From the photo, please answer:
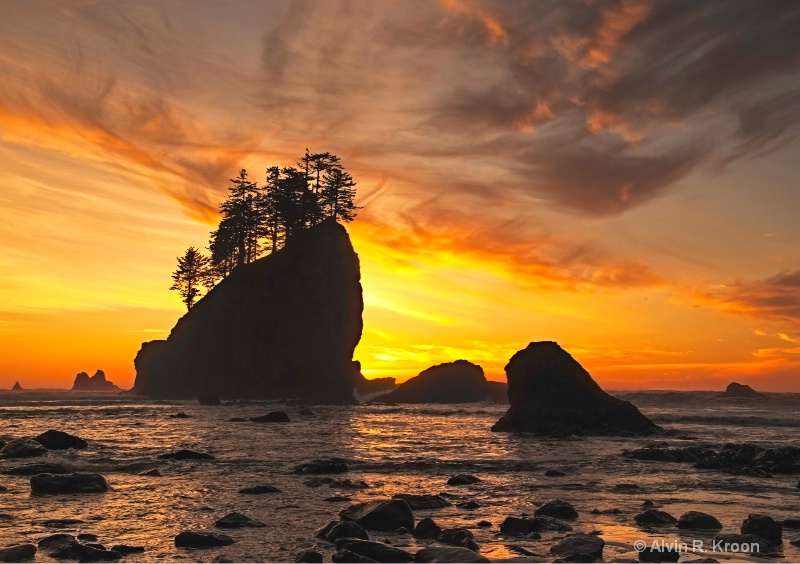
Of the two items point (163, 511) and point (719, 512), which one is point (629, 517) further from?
point (163, 511)

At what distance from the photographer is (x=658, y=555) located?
Result: 10.2 m

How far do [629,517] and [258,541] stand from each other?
26.9 ft

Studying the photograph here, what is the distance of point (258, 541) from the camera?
1132 cm

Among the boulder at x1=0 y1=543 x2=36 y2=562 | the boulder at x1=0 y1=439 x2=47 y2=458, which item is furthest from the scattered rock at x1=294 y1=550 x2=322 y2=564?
the boulder at x1=0 y1=439 x2=47 y2=458

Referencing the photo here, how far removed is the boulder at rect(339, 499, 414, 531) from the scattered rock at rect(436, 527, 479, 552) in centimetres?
122

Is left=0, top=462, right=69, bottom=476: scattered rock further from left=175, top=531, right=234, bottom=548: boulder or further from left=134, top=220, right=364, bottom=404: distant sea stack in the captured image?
left=134, top=220, right=364, bottom=404: distant sea stack

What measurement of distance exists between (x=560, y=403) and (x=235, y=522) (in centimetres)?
2863

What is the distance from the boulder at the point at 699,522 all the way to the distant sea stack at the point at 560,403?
23.4 metres

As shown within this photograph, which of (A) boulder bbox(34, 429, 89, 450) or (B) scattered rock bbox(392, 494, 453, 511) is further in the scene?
(A) boulder bbox(34, 429, 89, 450)

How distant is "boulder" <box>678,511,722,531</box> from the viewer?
12.7 m

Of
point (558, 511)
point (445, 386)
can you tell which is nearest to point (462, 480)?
point (558, 511)

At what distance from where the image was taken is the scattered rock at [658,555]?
10078 mm

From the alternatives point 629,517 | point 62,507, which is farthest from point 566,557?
point 62,507

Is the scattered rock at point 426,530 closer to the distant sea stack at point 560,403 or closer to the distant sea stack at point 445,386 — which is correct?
the distant sea stack at point 560,403
